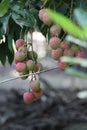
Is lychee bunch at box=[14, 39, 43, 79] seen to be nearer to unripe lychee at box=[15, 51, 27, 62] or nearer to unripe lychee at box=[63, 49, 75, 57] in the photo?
unripe lychee at box=[15, 51, 27, 62]

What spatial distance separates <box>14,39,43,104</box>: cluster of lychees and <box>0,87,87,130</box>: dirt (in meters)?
1.93

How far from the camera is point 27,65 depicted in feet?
4.52

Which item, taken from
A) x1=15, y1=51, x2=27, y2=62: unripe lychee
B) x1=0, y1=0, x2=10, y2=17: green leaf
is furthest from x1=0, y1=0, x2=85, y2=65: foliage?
x1=15, y1=51, x2=27, y2=62: unripe lychee

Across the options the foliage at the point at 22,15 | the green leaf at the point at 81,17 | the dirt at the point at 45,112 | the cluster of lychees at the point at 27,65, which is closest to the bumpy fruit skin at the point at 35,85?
the cluster of lychees at the point at 27,65

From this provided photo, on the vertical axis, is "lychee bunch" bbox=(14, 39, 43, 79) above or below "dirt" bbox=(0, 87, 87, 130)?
above

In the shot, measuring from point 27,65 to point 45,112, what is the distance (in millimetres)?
2863

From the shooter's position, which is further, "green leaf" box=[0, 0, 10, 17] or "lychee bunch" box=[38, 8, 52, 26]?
"green leaf" box=[0, 0, 10, 17]

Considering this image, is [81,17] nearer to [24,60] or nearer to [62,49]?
[62,49]

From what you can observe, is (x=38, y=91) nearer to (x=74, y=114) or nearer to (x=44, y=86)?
(x=74, y=114)

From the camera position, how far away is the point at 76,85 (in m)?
5.41

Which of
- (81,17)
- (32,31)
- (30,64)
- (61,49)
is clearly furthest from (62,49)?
(81,17)

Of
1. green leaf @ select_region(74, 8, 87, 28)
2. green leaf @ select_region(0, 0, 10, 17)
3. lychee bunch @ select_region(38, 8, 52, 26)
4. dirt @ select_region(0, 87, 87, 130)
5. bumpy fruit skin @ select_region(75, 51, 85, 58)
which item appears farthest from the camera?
dirt @ select_region(0, 87, 87, 130)

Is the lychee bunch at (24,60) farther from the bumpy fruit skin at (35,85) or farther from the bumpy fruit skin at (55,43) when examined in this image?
the bumpy fruit skin at (55,43)

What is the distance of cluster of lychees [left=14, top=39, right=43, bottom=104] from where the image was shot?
138 centimetres
